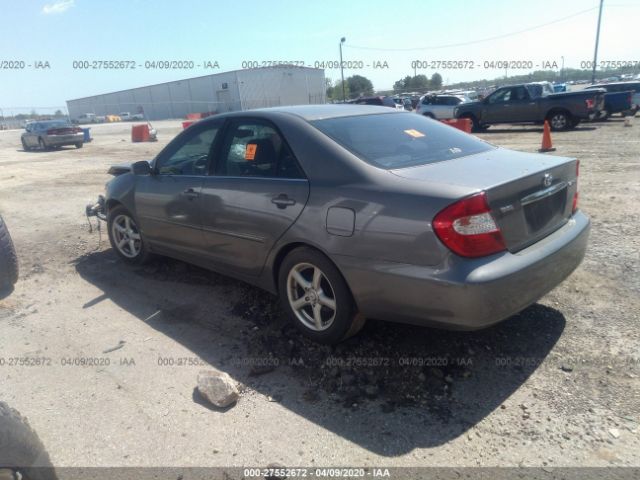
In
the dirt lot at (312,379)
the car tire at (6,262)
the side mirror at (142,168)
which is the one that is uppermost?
the side mirror at (142,168)

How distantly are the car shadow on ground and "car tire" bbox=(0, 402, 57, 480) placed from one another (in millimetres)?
1242

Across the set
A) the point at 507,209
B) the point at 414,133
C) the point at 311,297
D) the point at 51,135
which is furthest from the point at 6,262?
the point at 51,135

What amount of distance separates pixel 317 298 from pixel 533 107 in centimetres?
1720

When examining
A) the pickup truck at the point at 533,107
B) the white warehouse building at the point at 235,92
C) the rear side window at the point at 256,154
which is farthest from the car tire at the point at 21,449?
the white warehouse building at the point at 235,92

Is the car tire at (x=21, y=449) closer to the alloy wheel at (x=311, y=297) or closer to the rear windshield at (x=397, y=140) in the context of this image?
the alloy wheel at (x=311, y=297)

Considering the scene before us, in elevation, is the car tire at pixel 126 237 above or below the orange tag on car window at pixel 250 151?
below

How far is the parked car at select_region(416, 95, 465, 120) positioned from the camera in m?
22.2

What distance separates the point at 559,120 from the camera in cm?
1745

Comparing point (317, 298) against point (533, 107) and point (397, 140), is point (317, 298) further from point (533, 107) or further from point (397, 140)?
point (533, 107)

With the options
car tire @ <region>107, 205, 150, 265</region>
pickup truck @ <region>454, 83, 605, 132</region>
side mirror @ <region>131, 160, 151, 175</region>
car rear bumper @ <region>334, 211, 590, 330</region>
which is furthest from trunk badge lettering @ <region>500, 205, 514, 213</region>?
pickup truck @ <region>454, 83, 605, 132</region>

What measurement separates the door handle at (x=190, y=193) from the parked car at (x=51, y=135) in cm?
2152

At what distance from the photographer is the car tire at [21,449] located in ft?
6.63

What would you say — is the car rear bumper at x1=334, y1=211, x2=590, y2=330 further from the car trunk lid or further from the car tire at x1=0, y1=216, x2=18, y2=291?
the car tire at x1=0, y1=216, x2=18, y2=291

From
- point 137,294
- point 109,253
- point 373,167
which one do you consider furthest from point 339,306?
point 109,253
